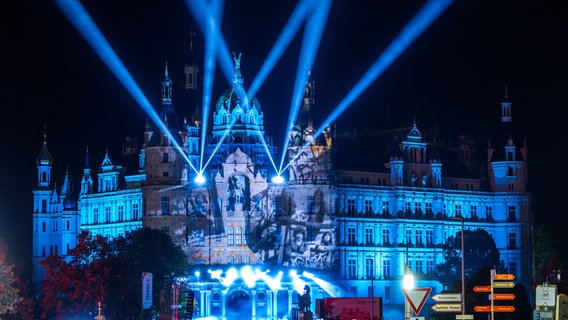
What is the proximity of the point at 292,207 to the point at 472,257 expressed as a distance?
19355 millimetres

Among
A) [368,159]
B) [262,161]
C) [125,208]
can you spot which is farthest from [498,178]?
[125,208]

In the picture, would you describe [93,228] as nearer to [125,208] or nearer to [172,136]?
[125,208]

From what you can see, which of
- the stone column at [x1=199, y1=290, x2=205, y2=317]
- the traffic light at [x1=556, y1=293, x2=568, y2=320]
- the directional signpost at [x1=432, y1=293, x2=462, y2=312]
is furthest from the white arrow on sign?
the stone column at [x1=199, y1=290, x2=205, y2=317]

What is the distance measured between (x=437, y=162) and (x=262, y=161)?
70.6ft

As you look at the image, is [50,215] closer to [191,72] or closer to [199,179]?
[191,72]

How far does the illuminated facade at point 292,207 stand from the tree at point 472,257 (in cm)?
455

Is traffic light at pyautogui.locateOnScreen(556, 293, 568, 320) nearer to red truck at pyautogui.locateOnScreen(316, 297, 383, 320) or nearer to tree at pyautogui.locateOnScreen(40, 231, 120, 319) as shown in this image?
red truck at pyautogui.locateOnScreen(316, 297, 383, 320)

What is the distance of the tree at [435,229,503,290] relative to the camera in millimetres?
153000

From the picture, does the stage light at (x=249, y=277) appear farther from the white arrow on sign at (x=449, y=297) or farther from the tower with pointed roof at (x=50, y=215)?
the white arrow on sign at (x=449, y=297)

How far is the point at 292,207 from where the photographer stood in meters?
149

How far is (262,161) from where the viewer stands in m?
153

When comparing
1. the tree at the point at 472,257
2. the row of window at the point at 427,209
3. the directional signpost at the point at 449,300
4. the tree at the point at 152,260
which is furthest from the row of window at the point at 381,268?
the directional signpost at the point at 449,300

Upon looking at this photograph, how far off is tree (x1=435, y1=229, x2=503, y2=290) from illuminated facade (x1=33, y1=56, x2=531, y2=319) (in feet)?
14.9

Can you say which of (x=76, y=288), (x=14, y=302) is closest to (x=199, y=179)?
(x=76, y=288)
